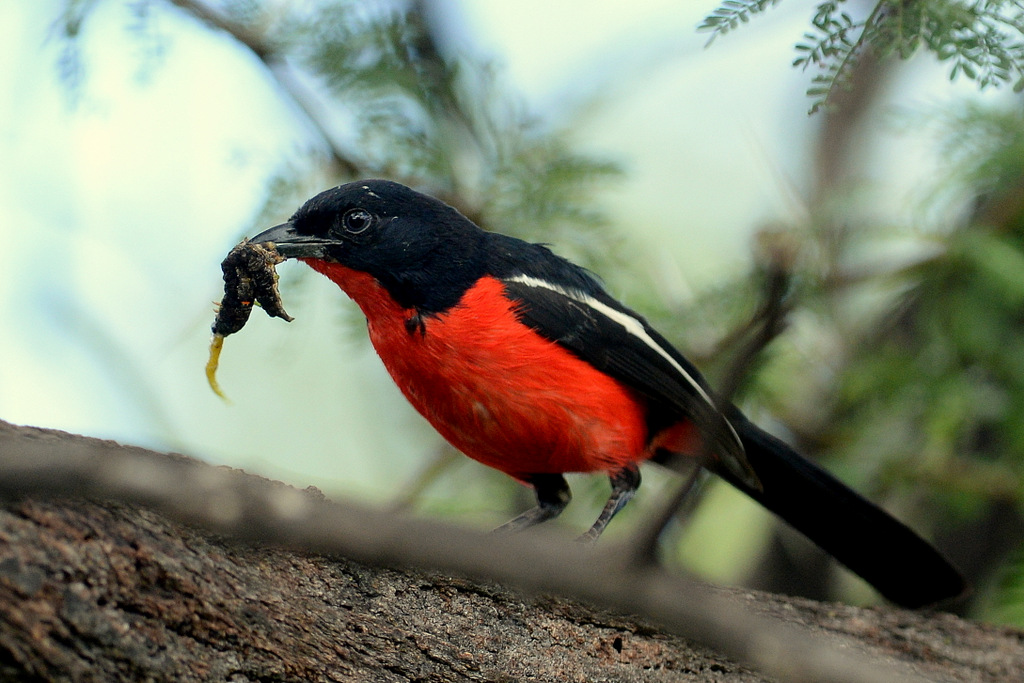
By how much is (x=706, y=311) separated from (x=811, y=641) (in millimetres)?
2629

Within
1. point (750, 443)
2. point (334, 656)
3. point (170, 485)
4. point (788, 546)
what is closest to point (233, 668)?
point (334, 656)

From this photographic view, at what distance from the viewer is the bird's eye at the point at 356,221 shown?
9.41 feet

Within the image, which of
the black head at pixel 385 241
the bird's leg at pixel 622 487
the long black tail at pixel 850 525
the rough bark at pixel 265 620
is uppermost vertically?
the black head at pixel 385 241

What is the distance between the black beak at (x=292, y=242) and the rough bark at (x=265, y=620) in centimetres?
97

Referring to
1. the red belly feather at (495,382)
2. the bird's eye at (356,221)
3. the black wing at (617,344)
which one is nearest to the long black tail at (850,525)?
the black wing at (617,344)

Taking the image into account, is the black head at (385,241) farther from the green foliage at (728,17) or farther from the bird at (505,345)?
the green foliage at (728,17)

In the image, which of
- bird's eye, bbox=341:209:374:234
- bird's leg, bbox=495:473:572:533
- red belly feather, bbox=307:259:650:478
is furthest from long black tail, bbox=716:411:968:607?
bird's eye, bbox=341:209:374:234

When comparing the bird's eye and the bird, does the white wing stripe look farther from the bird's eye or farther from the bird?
the bird's eye

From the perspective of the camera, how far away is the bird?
2.79m

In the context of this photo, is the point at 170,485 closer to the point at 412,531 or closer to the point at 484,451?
the point at 412,531

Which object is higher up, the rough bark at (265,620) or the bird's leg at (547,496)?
the bird's leg at (547,496)

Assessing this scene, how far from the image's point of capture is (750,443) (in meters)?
3.60

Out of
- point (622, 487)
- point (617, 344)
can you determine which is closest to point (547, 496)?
point (622, 487)

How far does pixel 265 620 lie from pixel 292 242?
1191 mm
